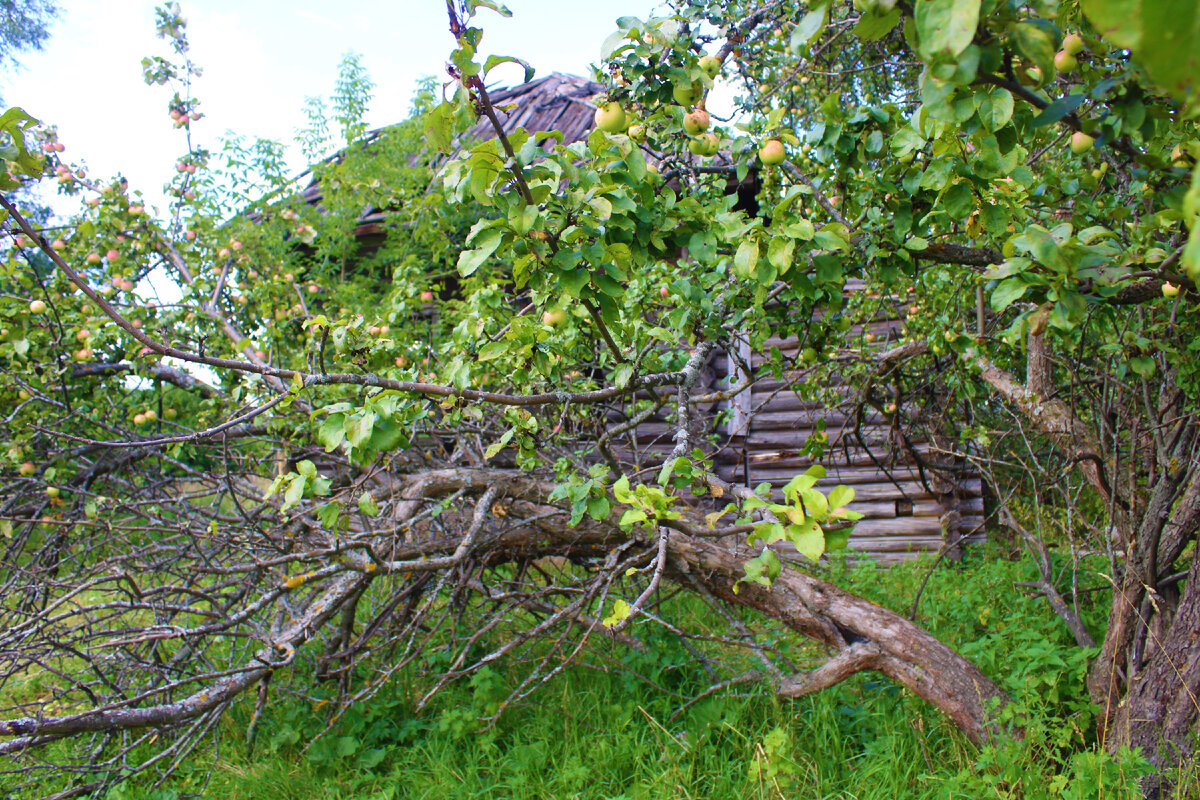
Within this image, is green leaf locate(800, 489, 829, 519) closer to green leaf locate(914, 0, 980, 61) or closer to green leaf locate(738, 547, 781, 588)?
green leaf locate(738, 547, 781, 588)

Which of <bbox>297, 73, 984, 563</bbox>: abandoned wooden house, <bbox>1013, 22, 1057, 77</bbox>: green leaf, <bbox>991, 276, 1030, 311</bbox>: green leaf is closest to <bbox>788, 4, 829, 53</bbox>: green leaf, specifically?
<bbox>1013, 22, 1057, 77</bbox>: green leaf

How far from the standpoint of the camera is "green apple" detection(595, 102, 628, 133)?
1580 millimetres

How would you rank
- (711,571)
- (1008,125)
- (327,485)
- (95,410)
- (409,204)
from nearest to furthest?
(1008,125), (327,485), (711,571), (95,410), (409,204)

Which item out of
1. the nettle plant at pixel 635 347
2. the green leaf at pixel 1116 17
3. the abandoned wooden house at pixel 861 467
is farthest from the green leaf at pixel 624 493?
the abandoned wooden house at pixel 861 467

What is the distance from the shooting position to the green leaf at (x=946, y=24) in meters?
Result: 0.80

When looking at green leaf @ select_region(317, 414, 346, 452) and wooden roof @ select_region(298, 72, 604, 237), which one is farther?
wooden roof @ select_region(298, 72, 604, 237)

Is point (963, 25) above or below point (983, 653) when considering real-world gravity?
above

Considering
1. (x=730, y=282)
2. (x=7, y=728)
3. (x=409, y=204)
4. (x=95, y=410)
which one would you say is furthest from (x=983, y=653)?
(x=95, y=410)

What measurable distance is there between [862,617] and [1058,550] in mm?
3046

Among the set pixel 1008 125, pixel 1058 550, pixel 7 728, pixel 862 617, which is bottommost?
pixel 1058 550

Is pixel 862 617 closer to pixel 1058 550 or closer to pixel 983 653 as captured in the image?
pixel 983 653

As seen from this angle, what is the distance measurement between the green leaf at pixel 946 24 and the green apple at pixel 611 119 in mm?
802

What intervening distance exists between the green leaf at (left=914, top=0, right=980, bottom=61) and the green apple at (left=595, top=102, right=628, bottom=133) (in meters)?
0.80

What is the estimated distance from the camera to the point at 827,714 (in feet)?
9.46
